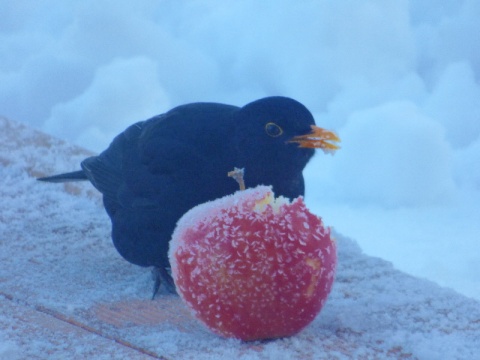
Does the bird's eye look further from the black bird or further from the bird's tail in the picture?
the bird's tail

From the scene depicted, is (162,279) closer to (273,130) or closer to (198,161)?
(198,161)

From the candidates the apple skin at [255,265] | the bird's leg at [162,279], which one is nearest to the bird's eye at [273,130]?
the apple skin at [255,265]

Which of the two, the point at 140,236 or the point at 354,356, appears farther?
the point at 140,236

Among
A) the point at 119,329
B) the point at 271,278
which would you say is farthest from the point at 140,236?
the point at 271,278

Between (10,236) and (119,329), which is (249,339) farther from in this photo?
(10,236)

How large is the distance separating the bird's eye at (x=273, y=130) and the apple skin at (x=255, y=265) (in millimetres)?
257

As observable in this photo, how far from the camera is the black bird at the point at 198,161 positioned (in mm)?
1742

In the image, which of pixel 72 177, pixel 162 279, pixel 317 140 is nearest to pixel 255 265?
pixel 317 140

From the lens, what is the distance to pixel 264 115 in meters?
1.75

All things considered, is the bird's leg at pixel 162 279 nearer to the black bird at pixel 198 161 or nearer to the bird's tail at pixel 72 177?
the black bird at pixel 198 161

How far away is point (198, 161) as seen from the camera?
6.07 ft

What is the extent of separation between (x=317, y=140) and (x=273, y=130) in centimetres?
12

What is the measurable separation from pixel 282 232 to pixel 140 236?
2.16 feet

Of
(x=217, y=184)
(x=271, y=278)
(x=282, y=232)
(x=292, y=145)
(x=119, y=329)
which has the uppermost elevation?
(x=292, y=145)
